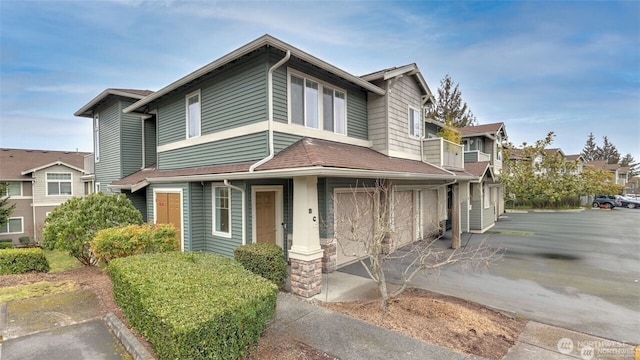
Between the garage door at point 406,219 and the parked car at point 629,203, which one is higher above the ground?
the garage door at point 406,219

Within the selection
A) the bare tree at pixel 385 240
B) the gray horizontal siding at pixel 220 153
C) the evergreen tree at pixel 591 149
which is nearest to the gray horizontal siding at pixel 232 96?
the gray horizontal siding at pixel 220 153

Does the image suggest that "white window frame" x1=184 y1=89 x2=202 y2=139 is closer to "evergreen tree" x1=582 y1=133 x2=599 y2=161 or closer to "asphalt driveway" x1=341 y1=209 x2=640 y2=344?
"asphalt driveway" x1=341 y1=209 x2=640 y2=344

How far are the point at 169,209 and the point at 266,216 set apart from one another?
4216 millimetres

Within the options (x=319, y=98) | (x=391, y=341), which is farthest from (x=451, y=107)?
(x=391, y=341)

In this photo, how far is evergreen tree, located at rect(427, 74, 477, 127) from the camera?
40.3 meters

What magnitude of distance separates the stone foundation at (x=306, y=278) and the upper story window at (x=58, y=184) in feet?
84.5

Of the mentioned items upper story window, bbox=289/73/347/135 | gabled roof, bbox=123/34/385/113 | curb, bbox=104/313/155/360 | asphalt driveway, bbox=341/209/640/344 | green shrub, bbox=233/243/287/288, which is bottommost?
asphalt driveway, bbox=341/209/640/344

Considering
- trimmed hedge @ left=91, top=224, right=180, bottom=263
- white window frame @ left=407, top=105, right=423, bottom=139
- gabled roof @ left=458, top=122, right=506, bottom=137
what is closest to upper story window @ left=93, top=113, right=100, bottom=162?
trimmed hedge @ left=91, top=224, right=180, bottom=263

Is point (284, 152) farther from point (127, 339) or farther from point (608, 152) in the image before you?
point (608, 152)

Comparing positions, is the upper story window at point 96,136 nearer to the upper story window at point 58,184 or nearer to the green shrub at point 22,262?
the green shrub at point 22,262

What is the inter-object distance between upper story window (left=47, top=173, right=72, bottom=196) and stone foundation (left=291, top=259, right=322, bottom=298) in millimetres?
25760

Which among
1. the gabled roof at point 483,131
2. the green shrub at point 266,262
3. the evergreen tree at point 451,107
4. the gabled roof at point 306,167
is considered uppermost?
the evergreen tree at point 451,107

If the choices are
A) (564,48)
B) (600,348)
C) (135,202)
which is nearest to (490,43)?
(564,48)

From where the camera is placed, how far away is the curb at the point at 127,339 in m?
4.02
